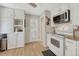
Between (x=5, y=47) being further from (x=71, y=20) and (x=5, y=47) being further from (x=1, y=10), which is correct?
(x=71, y=20)

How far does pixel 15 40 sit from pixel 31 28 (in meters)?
1.82

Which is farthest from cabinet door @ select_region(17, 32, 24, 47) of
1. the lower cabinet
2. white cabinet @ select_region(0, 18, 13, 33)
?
white cabinet @ select_region(0, 18, 13, 33)

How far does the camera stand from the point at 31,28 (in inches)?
208

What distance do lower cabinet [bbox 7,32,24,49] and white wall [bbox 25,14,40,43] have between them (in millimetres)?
1124

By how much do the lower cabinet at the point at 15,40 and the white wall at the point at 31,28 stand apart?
112 cm

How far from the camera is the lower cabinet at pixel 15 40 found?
350 centimetres

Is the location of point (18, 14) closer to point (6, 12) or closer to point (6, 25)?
point (6, 12)

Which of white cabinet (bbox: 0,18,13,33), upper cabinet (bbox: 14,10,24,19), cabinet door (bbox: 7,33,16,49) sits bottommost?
cabinet door (bbox: 7,33,16,49)

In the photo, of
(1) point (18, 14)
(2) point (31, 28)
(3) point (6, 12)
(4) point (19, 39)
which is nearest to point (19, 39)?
A: (4) point (19, 39)

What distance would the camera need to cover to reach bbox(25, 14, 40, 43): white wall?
5.03m

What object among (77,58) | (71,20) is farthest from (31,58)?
(71,20)

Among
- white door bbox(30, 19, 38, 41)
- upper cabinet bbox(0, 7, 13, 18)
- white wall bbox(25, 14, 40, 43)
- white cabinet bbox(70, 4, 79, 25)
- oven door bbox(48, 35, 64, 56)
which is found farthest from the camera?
white door bbox(30, 19, 38, 41)

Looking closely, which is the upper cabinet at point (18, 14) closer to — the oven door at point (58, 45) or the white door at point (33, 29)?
the white door at point (33, 29)

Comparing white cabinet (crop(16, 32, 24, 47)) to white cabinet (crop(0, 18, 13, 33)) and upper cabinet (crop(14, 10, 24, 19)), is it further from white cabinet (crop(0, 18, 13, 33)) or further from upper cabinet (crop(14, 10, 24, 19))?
upper cabinet (crop(14, 10, 24, 19))
